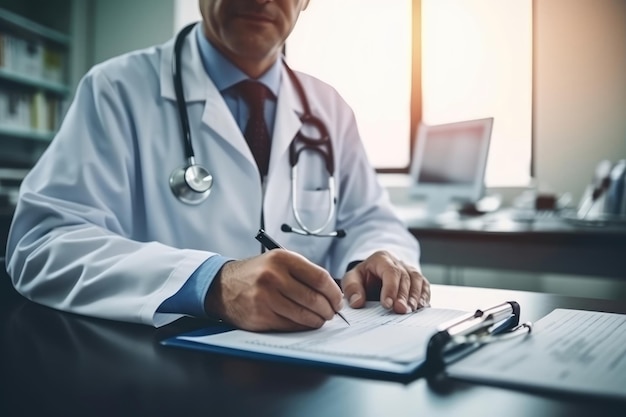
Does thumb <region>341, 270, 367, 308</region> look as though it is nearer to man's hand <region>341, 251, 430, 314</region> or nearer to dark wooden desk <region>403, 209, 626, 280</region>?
man's hand <region>341, 251, 430, 314</region>

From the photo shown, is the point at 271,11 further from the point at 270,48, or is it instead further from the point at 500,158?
the point at 500,158

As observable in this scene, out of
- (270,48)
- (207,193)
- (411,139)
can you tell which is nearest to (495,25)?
(270,48)

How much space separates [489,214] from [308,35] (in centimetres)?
144

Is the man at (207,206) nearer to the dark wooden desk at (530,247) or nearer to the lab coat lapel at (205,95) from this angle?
the lab coat lapel at (205,95)

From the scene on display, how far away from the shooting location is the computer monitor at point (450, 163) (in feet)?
7.28

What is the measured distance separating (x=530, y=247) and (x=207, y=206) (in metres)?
1.00

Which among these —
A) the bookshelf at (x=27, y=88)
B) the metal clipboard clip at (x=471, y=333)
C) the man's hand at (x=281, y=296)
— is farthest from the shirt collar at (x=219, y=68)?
the bookshelf at (x=27, y=88)

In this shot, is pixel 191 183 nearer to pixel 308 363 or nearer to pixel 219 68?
pixel 219 68

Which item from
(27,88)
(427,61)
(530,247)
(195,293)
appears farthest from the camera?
(27,88)

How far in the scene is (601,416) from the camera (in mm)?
346

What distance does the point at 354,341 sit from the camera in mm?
489

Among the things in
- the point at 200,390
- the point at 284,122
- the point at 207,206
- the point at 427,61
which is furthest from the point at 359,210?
the point at 427,61

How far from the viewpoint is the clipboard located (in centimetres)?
42

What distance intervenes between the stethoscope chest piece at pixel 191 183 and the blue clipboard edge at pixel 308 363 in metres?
0.45
